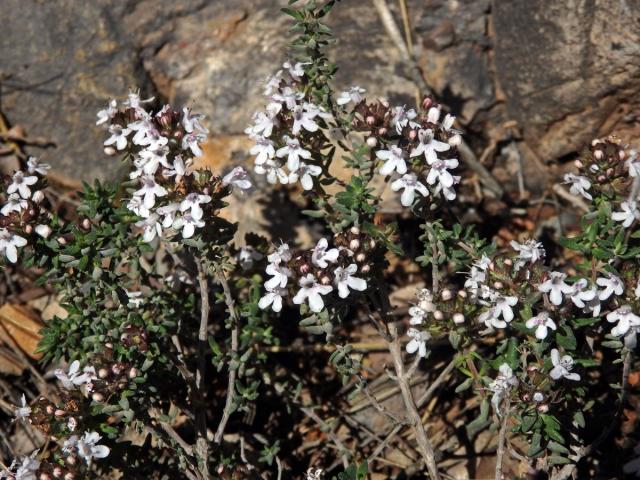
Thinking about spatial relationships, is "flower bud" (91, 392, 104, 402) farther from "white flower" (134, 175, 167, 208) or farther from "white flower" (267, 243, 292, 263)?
Answer: "white flower" (267, 243, 292, 263)

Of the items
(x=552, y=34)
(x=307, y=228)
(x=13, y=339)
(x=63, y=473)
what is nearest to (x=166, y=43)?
(x=307, y=228)

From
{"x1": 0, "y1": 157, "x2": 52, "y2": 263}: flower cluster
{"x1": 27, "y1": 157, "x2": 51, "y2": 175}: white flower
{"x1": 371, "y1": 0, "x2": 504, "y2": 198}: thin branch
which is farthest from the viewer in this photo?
{"x1": 371, "y1": 0, "x2": 504, "y2": 198}: thin branch

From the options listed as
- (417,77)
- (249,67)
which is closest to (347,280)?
(417,77)

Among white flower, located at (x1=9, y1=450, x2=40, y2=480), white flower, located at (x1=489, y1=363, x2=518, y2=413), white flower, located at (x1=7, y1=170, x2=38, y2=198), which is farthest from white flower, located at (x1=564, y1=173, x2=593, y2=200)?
white flower, located at (x1=9, y1=450, x2=40, y2=480)

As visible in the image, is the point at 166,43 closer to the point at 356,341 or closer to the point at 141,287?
the point at 141,287

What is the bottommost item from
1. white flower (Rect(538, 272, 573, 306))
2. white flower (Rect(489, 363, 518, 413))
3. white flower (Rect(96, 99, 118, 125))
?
white flower (Rect(489, 363, 518, 413))

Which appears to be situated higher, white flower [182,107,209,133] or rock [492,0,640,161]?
white flower [182,107,209,133]
